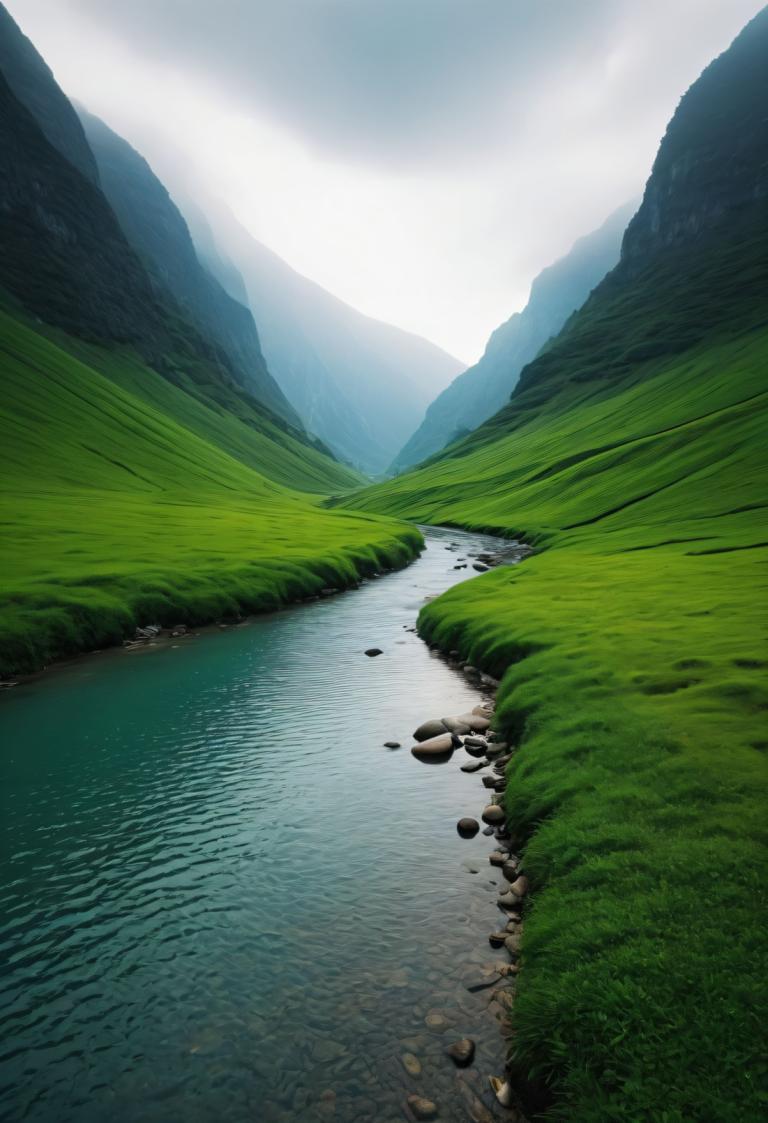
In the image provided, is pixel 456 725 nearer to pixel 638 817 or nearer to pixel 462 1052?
pixel 638 817

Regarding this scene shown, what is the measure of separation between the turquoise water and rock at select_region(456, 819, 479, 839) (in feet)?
1.89

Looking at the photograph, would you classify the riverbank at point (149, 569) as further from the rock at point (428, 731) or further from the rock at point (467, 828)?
the rock at point (467, 828)

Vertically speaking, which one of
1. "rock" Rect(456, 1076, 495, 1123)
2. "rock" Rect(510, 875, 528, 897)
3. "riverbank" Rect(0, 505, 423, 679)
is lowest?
"rock" Rect(456, 1076, 495, 1123)

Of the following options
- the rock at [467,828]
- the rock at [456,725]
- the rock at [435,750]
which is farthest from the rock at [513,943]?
the rock at [456,725]

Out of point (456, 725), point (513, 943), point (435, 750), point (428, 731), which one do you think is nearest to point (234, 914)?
point (513, 943)

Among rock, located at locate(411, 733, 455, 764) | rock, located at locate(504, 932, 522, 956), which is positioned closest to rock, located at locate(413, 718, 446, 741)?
rock, located at locate(411, 733, 455, 764)

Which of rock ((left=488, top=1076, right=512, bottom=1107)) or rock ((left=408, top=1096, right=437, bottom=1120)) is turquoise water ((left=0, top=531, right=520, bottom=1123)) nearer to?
rock ((left=408, top=1096, right=437, bottom=1120))

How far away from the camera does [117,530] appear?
235ft

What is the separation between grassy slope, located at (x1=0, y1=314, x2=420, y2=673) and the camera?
43.3 m

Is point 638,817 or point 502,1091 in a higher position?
point 638,817

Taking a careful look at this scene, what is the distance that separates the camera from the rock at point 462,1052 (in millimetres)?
11352

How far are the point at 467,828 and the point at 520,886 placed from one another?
351 centimetres

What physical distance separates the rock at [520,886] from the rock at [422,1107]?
5775mm

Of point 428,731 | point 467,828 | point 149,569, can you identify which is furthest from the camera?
point 149,569
